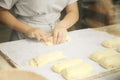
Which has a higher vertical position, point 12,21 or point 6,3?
point 6,3

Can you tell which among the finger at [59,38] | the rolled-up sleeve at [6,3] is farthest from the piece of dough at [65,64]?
the rolled-up sleeve at [6,3]

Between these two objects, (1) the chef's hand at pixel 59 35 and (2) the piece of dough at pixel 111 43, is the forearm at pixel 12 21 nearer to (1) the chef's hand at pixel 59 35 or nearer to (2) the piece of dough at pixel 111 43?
(1) the chef's hand at pixel 59 35

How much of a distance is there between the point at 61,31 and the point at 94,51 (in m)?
0.28

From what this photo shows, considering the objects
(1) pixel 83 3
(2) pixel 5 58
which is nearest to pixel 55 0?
(2) pixel 5 58

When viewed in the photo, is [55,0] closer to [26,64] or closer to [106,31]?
[106,31]

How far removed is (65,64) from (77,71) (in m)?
0.10

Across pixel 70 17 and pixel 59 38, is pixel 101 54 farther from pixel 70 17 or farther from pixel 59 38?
pixel 70 17

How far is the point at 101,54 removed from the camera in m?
1.23

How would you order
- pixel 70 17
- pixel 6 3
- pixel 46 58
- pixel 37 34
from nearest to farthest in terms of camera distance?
pixel 46 58
pixel 37 34
pixel 6 3
pixel 70 17

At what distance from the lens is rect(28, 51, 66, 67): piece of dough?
1136mm

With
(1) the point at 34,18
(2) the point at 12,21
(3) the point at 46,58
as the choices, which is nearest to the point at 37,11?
(1) the point at 34,18

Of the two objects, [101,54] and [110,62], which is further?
[101,54]

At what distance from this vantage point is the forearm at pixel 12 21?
1.46 metres

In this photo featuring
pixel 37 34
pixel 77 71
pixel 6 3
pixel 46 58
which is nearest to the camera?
pixel 77 71
